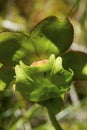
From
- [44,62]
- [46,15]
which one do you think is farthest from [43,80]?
[46,15]

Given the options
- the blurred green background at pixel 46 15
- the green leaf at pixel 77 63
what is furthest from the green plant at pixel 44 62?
the blurred green background at pixel 46 15

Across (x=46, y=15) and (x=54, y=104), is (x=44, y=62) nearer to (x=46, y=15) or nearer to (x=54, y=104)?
(x=54, y=104)

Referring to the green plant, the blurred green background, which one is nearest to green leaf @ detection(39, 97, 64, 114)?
the green plant

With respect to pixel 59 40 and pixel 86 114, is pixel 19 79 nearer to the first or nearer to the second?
pixel 59 40

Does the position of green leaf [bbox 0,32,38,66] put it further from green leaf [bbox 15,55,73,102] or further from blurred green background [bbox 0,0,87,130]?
blurred green background [bbox 0,0,87,130]

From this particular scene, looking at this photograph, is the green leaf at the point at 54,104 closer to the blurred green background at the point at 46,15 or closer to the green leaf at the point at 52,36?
the green leaf at the point at 52,36

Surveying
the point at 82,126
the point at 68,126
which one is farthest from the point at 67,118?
the point at 82,126

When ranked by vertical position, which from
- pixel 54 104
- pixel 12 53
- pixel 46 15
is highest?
pixel 12 53
